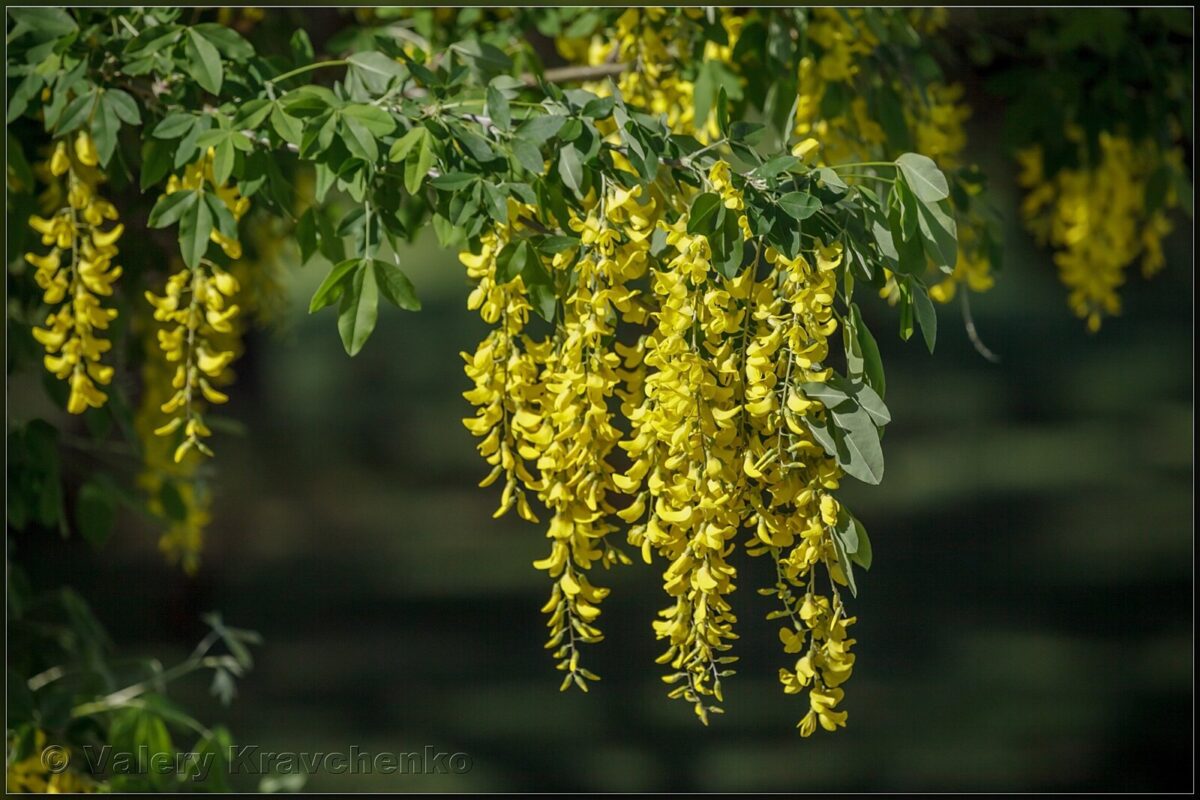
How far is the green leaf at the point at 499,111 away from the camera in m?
1.22

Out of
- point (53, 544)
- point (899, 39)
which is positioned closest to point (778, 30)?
point (899, 39)

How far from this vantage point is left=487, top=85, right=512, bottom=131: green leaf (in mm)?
1220

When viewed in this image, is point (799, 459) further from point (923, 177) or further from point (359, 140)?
point (359, 140)

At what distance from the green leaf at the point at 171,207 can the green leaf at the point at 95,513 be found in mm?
769

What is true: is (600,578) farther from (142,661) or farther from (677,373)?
(677,373)

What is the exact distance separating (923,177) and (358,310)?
1.82ft

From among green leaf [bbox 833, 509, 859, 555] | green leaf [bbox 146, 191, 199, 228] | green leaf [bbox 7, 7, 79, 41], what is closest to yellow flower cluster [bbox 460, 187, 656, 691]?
green leaf [bbox 833, 509, 859, 555]

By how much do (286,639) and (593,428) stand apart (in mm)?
4739

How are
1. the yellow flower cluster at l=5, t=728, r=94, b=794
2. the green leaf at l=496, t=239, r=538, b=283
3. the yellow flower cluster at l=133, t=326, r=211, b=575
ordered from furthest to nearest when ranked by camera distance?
the yellow flower cluster at l=133, t=326, r=211, b=575 → the yellow flower cluster at l=5, t=728, r=94, b=794 → the green leaf at l=496, t=239, r=538, b=283

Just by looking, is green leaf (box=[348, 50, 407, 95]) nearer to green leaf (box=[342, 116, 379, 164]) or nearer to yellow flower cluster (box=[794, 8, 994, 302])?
green leaf (box=[342, 116, 379, 164])

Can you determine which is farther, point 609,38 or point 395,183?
point 609,38

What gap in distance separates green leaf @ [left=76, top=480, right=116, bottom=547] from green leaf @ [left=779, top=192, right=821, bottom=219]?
51.4 inches

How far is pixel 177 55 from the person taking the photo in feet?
4.55

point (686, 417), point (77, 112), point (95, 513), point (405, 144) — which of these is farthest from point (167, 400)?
point (686, 417)
